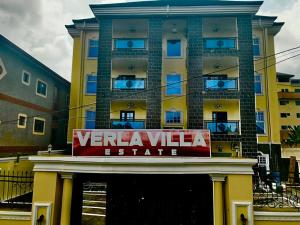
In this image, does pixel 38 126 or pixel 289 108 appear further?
pixel 289 108

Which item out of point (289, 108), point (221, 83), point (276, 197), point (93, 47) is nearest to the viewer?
point (276, 197)

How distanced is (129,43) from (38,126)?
1143 cm

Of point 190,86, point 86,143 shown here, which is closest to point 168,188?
point 86,143

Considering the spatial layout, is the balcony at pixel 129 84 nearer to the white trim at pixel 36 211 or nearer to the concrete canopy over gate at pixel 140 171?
the concrete canopy over gate at pixel 140 171

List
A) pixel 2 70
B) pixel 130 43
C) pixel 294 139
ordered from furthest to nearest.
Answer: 1. pixel 294 139
2. pixel 130 43
3. pixel 2 70

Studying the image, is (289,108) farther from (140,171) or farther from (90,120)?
(140,171)

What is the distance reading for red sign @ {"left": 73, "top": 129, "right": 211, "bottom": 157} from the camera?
359 inches

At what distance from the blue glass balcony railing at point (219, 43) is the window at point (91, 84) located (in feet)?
33.9

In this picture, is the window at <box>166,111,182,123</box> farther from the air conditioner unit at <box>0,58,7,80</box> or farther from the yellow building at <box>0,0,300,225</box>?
the air conditioner unit at <box>0,58,7,80</box>

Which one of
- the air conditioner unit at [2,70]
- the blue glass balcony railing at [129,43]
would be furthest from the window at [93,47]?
the air conditioner unit at [2,70]

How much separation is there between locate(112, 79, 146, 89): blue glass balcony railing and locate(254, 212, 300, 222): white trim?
11.3m

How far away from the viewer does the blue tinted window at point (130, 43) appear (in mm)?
18047

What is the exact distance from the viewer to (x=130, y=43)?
717 inches

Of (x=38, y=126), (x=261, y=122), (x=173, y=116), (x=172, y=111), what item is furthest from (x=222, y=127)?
(x=38, y=126)
